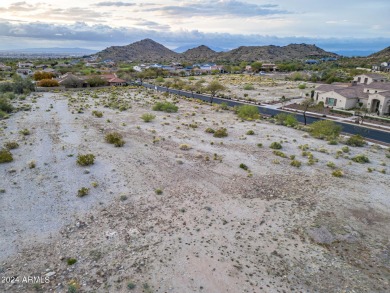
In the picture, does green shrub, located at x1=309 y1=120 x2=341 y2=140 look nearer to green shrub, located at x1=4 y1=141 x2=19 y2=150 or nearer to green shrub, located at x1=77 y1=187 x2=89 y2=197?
green shrub, located at x1=77 y1=187 x2=89 y2=197

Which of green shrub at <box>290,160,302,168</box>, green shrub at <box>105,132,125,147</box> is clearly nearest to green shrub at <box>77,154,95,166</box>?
green shrub at <box>105,132,125,147</box>

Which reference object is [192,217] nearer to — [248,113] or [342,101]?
[248,113]

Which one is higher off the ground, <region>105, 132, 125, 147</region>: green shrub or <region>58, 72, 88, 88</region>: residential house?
<region>58, 72, 88, 88</region>: residential house

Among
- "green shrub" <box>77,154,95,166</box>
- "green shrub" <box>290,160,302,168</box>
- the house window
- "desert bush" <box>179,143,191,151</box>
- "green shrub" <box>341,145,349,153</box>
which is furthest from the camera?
the house window

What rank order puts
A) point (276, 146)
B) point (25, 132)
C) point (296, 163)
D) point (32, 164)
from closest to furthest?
point (32, 164) < point (296, 163) < point (276, 146) < point (25, 132)

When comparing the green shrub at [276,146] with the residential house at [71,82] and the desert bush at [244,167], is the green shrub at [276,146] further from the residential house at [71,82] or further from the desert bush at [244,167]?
the residential house at [71,82]

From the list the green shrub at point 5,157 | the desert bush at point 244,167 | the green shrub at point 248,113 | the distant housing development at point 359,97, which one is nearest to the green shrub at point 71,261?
the desert bush at point 244,167

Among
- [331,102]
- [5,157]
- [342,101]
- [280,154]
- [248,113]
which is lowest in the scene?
[5,157]

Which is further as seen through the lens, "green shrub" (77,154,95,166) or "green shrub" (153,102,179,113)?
"green shrub" (153,102,179,113)

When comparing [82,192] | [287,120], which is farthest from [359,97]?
[82,192]

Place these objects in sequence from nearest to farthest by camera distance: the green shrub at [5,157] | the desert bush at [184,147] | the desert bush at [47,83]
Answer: the green shrub at [5,157] → the desert bush at [184,147] → the desert bush at [47,83]
